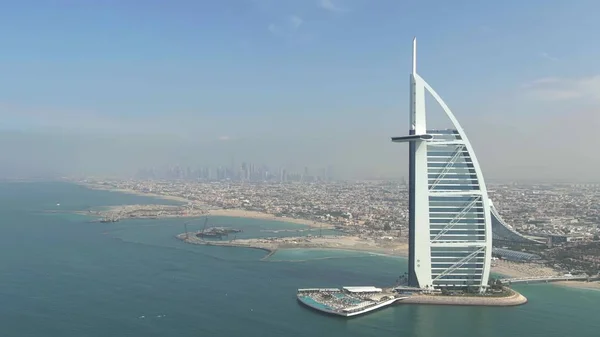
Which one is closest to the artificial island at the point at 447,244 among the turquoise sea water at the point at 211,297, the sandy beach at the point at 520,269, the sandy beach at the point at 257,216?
the sandy beach at the point at 520,269

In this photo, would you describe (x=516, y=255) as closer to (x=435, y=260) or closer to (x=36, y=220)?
(x=435, y=260)

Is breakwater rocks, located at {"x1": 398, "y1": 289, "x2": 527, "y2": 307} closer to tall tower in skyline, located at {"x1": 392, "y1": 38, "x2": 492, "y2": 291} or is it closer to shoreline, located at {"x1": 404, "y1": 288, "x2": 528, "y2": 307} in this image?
shoreline, located at {"x1": 404, "y1": 288, "x2": 528, "y2": 307}

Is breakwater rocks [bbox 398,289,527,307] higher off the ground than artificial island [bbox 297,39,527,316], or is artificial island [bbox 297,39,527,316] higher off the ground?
artificial island [bbox 297,39,527,316]

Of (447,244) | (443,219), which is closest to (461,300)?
(447,244)

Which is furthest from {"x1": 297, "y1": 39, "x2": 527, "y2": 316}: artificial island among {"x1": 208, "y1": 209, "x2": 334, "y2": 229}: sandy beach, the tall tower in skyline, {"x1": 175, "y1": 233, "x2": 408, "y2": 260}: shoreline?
{"x1": 208, "y1": 209, "x2": 334, "y2": 229}: sandy beach

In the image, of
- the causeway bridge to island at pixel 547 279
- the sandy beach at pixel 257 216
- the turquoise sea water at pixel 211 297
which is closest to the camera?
the turquoise sea water at pixel 211 297

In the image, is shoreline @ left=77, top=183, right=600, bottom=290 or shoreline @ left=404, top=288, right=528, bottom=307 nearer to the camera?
shoreline @ left=404, top=288, right=528, bottom=307

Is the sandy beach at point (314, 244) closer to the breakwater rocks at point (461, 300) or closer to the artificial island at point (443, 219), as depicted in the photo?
the artificial island at point (443, 219)
